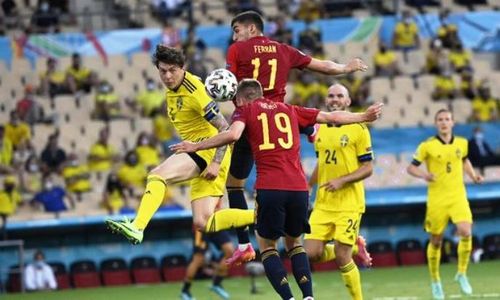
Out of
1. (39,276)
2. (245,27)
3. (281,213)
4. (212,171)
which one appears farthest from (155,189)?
(39,276)

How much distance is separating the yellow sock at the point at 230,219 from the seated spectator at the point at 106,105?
1410 cm

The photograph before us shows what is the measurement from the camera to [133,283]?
27.7 meters

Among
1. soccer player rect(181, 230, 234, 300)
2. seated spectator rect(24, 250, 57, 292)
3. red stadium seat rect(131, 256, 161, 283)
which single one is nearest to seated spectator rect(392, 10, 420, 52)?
red stadium seat rect(131, 256, 161, 283)

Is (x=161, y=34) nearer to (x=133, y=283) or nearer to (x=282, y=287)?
(x=133, y=283)

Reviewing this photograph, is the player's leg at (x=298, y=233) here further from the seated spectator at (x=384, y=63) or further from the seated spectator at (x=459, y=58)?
the seated spectator at (x=459, y=58)

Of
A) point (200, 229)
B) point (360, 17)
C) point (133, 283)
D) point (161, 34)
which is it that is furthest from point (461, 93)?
point (200, 229)

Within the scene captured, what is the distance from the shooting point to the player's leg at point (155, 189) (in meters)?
14.9

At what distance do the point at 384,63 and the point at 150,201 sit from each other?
1782 centimetres

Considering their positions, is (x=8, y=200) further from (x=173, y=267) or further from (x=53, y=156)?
(x=173, y=267)

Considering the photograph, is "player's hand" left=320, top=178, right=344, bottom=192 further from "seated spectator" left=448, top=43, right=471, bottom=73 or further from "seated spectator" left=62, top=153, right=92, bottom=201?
"seated spectator" left=448, top=43, right=471, bottom=73

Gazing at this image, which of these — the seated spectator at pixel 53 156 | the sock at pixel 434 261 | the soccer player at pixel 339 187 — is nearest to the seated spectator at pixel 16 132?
the seated spectator at pixel 53 156

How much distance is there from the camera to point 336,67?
631 inches

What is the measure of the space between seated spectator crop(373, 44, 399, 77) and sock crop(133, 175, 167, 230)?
1739 cm

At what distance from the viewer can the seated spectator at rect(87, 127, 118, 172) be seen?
28.8 m
